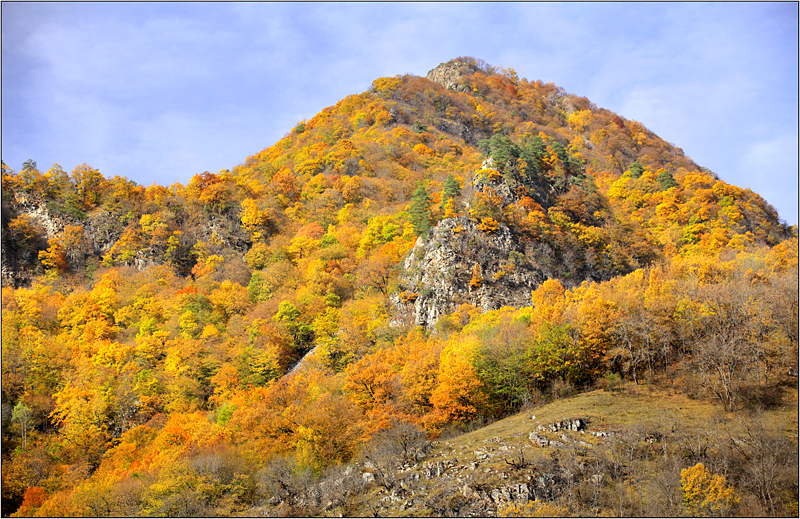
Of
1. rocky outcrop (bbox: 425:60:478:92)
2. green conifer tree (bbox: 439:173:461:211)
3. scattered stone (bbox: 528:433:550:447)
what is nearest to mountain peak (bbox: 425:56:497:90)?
rocky outcrop (bbox: 425:60:478:92)

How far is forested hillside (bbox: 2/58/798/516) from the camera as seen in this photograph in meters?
35.4

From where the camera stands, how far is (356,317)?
204 feet

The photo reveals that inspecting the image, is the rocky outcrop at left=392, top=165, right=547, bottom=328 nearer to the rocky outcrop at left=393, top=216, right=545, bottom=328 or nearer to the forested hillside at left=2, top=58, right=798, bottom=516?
the rocky outcrop at left=393, top=216, right=545, bottom=328

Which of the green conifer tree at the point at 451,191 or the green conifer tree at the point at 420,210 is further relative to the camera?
the green conifer tree at the point at 451,191

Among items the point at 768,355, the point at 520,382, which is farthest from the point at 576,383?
the point at 768,355

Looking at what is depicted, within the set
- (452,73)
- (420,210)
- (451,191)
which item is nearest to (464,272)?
(420,210)

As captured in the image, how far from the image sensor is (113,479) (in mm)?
42531

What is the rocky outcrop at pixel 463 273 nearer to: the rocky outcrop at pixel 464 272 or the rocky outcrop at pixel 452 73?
the rocky outcrop at pixel 464 272

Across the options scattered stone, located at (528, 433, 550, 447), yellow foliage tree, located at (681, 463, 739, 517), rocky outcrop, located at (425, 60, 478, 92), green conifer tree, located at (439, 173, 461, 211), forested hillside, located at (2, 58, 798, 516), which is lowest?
yellow foliage tree, located at (681, 463, 739, 517)

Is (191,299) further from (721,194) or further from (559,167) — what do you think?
(721,194)

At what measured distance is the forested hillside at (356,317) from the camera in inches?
1395

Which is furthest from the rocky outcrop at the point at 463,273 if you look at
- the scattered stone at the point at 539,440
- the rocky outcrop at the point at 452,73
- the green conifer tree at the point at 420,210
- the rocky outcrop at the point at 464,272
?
the rocky outcrop at the point at 452,73

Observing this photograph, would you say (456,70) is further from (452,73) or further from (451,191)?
(451,191)

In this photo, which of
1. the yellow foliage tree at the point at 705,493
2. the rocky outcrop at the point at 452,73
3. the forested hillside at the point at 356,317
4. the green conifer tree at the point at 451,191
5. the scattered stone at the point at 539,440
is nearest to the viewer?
the yellow foliage tree at the point at 705,493
